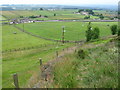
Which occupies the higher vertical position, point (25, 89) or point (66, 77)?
point (66, 77)

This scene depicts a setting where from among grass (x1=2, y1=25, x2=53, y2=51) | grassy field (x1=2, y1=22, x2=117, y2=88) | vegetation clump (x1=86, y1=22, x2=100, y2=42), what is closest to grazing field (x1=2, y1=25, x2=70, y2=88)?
grassy field (x1=2, y1=22, x2=117, y2=88)

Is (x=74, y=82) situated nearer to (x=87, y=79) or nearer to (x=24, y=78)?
(x=87, y=79)

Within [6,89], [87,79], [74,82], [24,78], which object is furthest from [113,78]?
[6,89]

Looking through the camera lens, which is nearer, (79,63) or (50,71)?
(50,71)

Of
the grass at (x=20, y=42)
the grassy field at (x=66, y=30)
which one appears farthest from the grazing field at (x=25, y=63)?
the grassy field at (x=66, y=30)

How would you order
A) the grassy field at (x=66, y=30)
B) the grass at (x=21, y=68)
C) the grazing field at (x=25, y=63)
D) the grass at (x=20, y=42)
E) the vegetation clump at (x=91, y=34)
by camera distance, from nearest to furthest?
the grazing field at (x=25, y=63) → the grass at (x=21, y=68) → the grass at (x=20, y=42) → the vegetation clump at (x=91, y=34) → the grassy field at (x=66, y=30)

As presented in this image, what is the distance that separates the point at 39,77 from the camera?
7.64 m

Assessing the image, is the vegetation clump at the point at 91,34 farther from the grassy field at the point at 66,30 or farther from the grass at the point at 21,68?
the grass at the point at 21,68

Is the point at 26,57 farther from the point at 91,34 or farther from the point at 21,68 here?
the point at 91,34

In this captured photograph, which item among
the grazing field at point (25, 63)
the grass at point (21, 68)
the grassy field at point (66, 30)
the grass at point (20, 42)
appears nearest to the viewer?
the grazing field at point (25, 63)

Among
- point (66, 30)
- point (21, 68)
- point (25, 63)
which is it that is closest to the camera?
point (21, 68)

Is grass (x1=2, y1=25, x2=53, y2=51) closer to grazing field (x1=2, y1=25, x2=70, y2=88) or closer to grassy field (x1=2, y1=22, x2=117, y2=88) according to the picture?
grassy field (x1=2, y1=22, x2=117, y2=88)

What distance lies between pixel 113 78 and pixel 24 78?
512 cm

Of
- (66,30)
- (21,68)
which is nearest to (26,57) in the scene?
(21,68)
